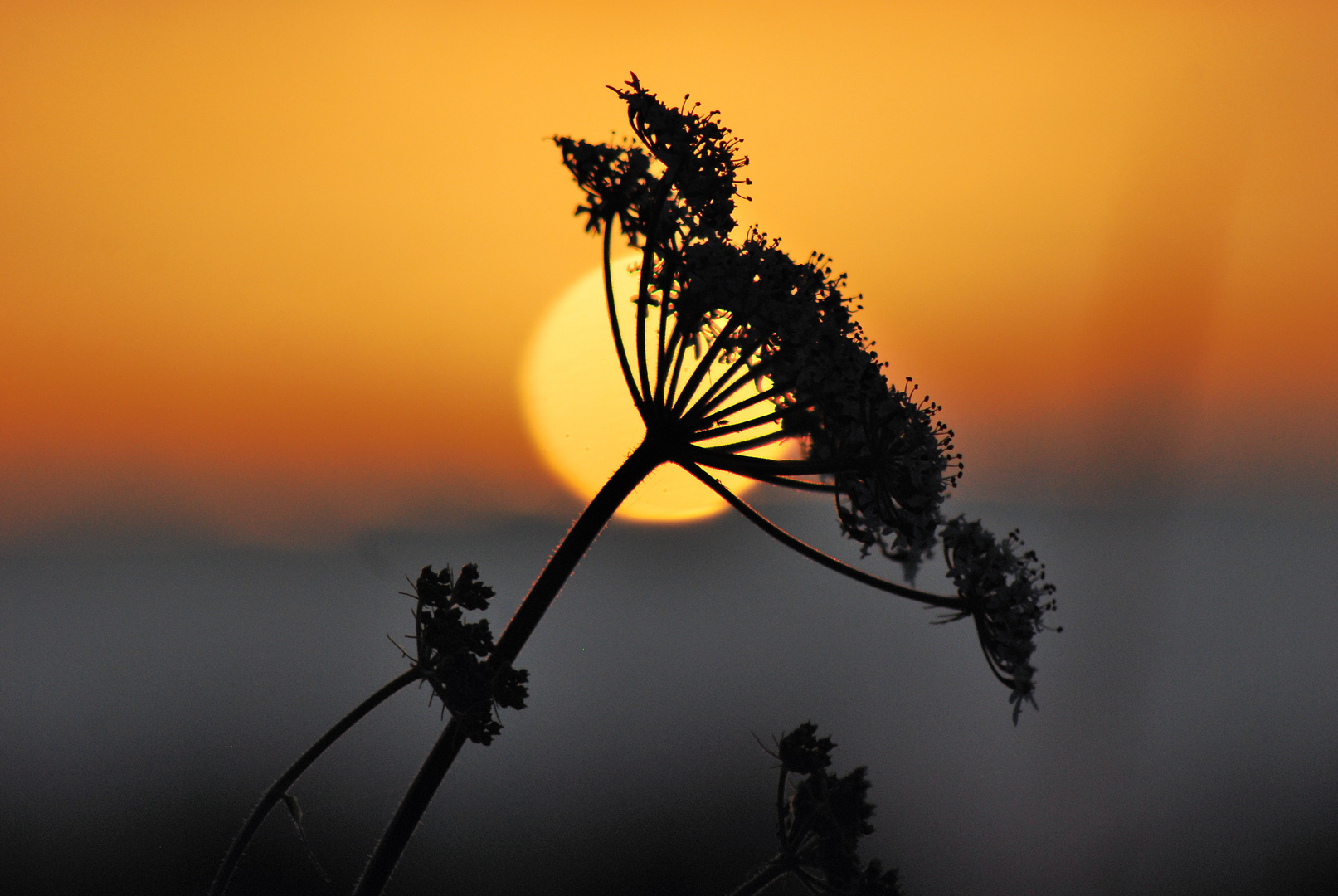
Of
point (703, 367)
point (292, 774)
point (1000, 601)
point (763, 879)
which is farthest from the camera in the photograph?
point (1000, 601)

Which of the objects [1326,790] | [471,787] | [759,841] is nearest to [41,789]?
[471,787]

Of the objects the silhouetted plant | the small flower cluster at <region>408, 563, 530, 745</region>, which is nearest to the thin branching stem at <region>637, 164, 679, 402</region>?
the small flower cluster at <region>408, 563, 530, 745</region>

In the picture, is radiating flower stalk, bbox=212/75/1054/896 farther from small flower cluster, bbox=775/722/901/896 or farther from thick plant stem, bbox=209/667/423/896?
small flower cluster, bbox=775/722/901/896

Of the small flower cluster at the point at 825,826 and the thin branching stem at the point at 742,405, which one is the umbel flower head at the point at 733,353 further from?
the small flower cluster at the point at 825,826

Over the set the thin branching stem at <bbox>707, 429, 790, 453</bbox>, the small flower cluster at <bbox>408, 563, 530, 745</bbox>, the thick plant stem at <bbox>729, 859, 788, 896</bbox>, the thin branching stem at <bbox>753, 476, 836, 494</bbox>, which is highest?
the thin branching stem at <bbox>707, 429, 790, 453</bbox>

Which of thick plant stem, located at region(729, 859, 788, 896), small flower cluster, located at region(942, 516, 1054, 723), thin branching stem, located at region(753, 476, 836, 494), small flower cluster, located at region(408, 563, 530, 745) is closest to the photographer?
small flower cluster, located at region(408, 563, 530, 745)

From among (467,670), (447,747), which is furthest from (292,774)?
(467,670)

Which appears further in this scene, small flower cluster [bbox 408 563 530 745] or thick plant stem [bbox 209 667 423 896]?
small flower cluster [bbox 408 563 530 745]

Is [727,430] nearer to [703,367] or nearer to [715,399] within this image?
[715,399]

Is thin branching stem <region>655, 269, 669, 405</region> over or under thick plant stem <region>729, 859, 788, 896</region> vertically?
over
